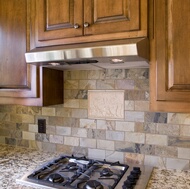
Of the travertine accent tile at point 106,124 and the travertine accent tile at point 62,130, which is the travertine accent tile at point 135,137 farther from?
the travertine accent tile at point 62,130

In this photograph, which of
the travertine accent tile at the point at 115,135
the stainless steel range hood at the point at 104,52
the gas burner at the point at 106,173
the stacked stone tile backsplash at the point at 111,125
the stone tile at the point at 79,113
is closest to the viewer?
the stainless steel range hood at the point at 104,52

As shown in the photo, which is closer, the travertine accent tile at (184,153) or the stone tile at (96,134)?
the travertine accent tile at (184,153)

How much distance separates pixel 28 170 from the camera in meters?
1.23

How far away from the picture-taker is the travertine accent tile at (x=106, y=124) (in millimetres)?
1370

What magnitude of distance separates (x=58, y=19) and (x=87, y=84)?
1.73 feet

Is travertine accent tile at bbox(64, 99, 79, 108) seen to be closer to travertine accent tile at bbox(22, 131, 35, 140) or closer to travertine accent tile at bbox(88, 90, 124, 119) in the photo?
travertine accent tile at bbox(88, 90, 124, 119)

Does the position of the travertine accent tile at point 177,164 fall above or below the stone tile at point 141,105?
below

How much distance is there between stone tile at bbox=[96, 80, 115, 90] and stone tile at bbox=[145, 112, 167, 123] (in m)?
0.31

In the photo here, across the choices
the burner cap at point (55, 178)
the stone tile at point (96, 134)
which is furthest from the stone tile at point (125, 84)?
the burner cap at point (55, 178)

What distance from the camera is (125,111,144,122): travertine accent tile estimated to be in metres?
1.29

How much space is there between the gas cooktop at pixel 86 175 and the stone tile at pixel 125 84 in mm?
512

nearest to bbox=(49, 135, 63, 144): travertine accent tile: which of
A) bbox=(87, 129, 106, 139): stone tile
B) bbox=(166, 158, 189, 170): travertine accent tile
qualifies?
bbox=(87, 129, 106, 139): stone tile

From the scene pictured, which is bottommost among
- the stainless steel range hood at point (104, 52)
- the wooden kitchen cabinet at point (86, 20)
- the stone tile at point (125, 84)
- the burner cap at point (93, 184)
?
the burner cap at point (93, 184)

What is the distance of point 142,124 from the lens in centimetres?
129
